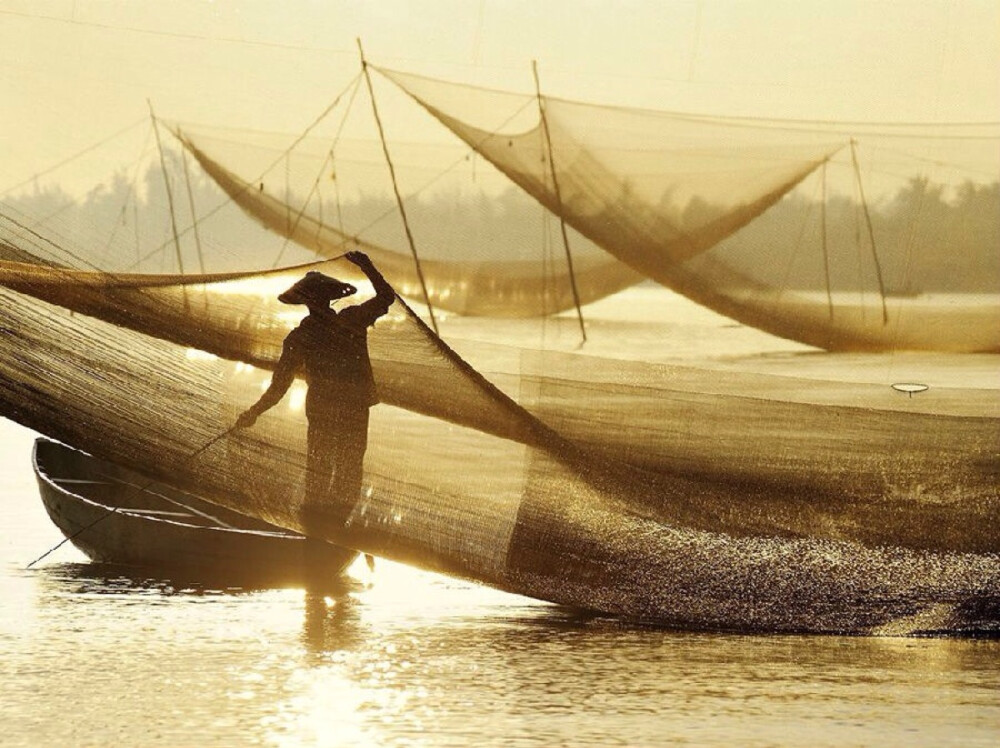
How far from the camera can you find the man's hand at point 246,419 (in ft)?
13.2

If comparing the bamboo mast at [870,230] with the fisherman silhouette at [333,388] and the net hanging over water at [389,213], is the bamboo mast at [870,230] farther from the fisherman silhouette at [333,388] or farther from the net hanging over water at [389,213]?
the fisherman silhouette at [333,388]

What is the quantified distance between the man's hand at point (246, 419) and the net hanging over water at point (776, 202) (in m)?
4.84

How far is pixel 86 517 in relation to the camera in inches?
204

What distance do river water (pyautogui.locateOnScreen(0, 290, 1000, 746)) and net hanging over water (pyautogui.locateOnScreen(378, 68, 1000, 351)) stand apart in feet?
15.6

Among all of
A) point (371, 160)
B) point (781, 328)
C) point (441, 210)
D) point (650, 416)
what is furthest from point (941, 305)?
point (650, 416)

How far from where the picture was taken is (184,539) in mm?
4961

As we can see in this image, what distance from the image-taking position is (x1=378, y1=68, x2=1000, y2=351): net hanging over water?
351 inches

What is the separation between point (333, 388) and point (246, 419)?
242mm

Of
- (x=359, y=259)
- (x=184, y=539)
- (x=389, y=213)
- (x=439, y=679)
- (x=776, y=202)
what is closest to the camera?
(x=439, y=679)

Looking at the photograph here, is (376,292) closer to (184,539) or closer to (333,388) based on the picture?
(333,388)

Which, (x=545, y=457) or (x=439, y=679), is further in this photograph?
(x=545, y=457)

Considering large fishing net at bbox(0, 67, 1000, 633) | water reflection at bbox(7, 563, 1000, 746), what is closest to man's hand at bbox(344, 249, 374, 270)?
large fishing net at bbox(0, 67, 1000, 633)

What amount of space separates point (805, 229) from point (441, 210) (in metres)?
4.83

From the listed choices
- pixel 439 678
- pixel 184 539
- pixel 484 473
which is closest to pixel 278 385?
pixel 484 473
